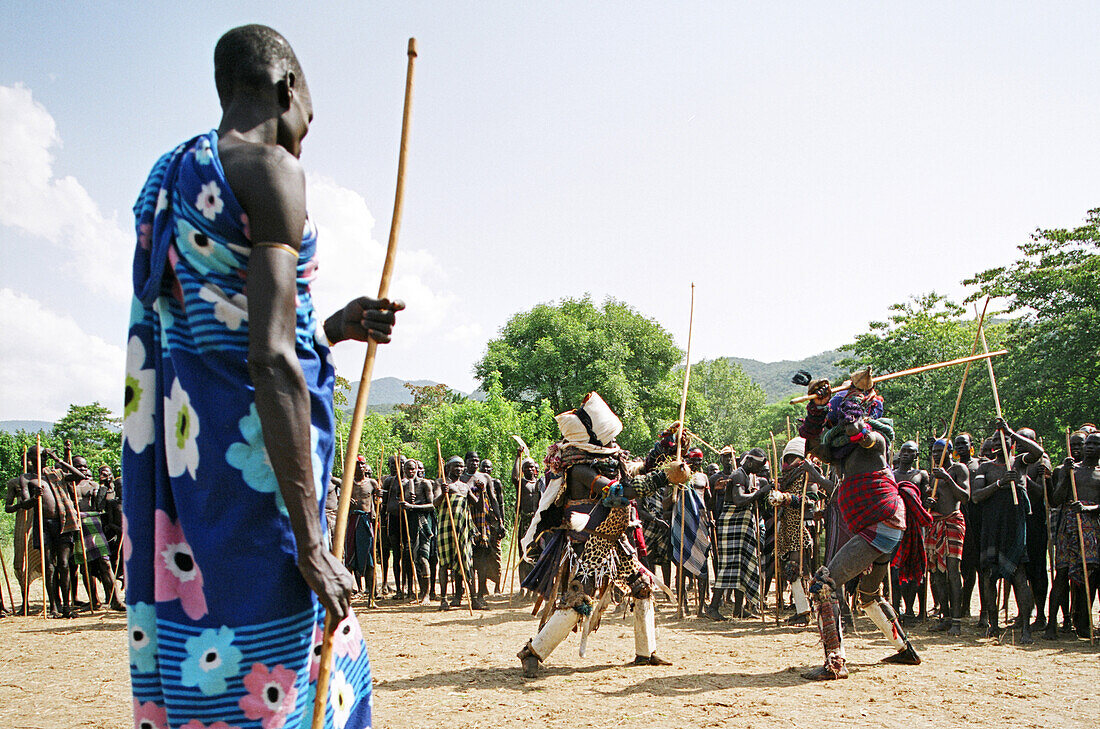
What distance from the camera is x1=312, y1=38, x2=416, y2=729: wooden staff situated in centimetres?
195

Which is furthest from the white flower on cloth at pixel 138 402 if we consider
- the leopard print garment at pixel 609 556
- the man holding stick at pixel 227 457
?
the leopard print garment at pixel 609 556

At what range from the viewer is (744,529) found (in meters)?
11.3

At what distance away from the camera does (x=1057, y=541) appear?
907cm

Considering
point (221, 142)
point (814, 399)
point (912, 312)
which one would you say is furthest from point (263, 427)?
point (912, 312)

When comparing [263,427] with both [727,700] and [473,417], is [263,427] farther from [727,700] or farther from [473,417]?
[473,417]

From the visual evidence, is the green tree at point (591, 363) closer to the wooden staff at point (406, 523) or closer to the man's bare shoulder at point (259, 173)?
the wooden staff at point (406, 523)

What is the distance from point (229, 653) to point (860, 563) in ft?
19.8

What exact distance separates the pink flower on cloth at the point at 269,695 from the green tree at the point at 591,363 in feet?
127

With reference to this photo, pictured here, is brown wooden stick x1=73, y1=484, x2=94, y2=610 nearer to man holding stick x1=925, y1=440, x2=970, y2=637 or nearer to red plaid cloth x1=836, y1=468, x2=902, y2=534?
red plaid cloth x1=836, y1=468, x2=902, y2=534

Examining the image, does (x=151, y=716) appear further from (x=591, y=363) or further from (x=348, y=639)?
(x=591, y=363)

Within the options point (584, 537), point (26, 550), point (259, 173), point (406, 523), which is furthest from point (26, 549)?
point (259, 173)

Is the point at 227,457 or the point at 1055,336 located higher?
the point at 1055,336

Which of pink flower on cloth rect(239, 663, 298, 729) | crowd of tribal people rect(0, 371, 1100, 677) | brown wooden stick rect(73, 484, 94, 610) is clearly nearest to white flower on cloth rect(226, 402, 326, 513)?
pink flower on cloth rect(239, 663, 298, 729)

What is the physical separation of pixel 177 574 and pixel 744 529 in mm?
10182
